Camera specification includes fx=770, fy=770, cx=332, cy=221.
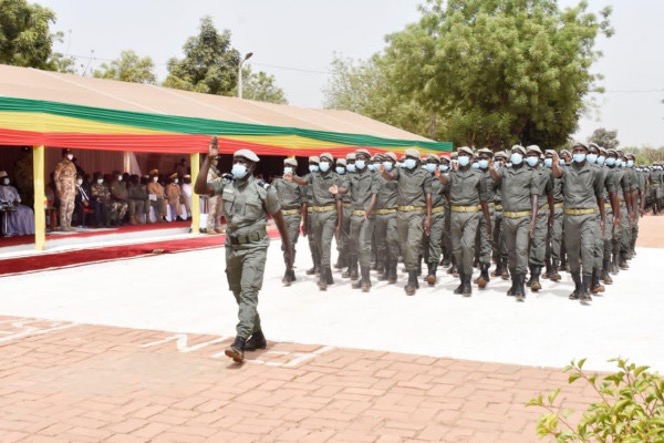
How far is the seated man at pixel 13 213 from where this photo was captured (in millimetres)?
16766

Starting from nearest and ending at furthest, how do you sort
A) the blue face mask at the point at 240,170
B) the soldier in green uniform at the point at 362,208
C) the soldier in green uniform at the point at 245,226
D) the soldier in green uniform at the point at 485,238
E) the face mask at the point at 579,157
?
the soldier in green uniform at the point at 245,226 < the blue face mask at the point at 240,170 < the face mask at the point at 579,157 < the soldier in green uniform at the point at 362,208 < the soldier in green uniform at the point at 485,238

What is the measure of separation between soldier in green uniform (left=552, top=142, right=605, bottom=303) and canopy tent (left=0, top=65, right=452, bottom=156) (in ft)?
32.8

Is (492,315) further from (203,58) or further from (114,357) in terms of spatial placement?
(203,58)

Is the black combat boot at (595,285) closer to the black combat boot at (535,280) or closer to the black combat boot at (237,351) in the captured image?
the black combat boot at (535,280)

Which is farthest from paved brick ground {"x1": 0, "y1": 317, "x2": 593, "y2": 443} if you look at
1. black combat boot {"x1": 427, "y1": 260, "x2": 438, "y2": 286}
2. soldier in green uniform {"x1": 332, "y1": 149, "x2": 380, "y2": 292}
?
black combat boot {"x1": 427, "y1": 260, "x2": 438, "y2": 286}

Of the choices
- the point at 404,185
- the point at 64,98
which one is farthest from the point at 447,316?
the point at 64,98

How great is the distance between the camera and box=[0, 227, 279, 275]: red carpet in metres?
12.8

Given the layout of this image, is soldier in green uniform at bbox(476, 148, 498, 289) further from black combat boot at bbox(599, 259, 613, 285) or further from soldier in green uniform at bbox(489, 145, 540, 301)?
black combat boot at bbox(599, 259, 613, 285)

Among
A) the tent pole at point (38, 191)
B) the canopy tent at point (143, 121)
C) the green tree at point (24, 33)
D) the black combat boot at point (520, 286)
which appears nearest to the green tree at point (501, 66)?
the canopy tent at point (143, 121)

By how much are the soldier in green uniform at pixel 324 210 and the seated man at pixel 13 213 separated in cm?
889

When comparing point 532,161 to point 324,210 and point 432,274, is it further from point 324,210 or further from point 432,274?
point 324,210

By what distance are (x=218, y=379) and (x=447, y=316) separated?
320 cm

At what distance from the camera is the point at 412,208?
1001 cm

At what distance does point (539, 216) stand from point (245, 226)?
15.6ft
